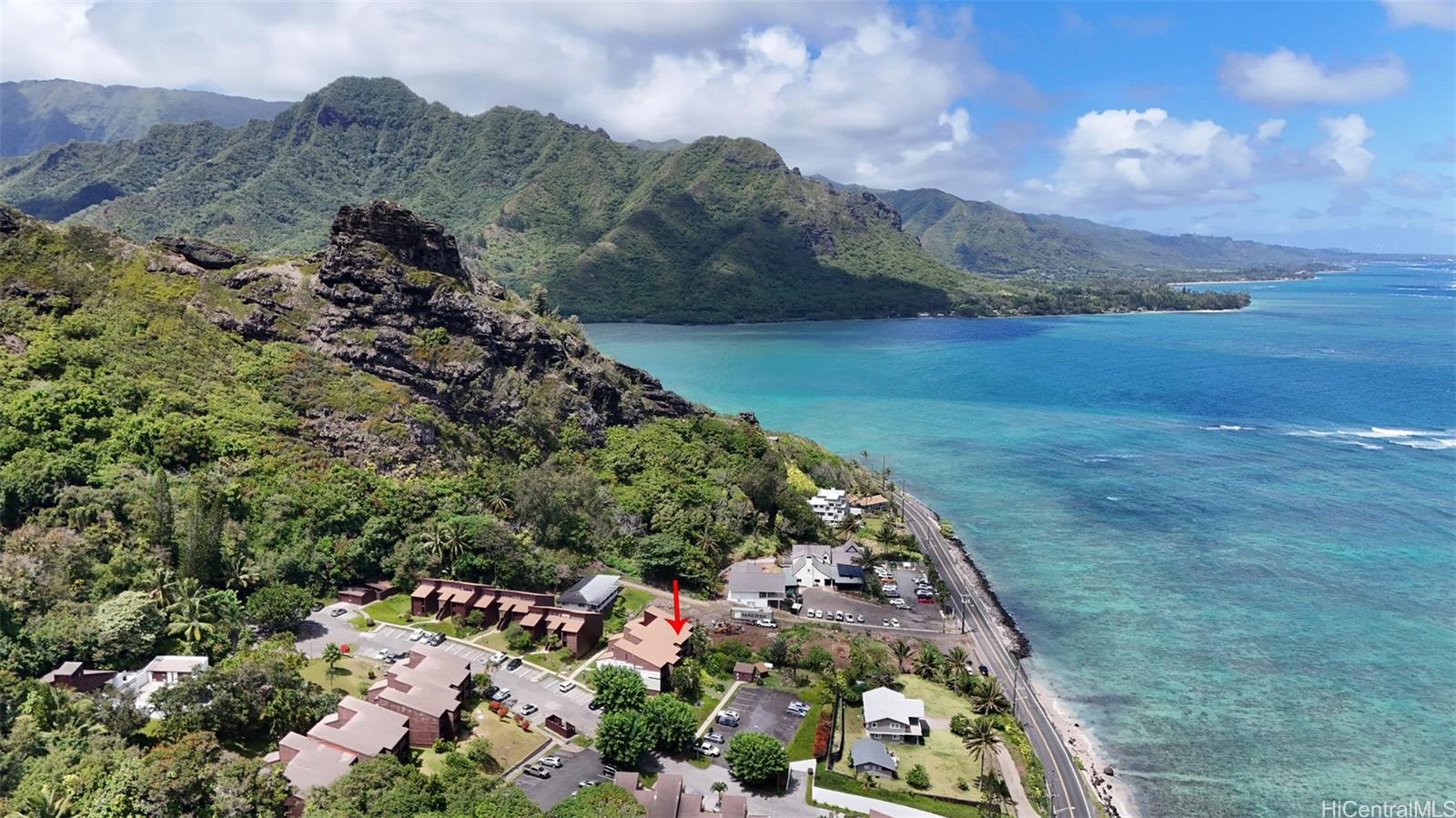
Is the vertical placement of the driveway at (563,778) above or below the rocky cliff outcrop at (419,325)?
below

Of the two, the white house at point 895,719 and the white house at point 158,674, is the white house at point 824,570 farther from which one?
the white house at point 158,674

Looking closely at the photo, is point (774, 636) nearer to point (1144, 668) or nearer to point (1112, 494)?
point (1144, 668)

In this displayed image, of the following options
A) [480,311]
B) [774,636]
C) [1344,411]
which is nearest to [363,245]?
[480,311]

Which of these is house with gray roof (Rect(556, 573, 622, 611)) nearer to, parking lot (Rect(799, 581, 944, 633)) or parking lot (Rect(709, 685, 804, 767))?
parking lot (Rect(709, 685, 804, 767))

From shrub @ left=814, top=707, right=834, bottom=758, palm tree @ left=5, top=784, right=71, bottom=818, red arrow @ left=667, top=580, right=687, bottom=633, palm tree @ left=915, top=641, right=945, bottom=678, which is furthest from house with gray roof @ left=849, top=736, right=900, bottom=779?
palm tree @ left=5, top=784, right=71, bottom=818

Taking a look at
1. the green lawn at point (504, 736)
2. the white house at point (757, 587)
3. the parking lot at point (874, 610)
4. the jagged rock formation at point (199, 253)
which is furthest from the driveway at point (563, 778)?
the jagged rock formation at point (199, 253)

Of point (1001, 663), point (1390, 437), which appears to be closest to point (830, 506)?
point (1001, 663)

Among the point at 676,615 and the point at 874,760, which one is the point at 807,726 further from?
the point at 676,615
